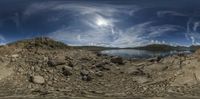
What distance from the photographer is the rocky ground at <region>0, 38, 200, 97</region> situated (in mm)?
29109

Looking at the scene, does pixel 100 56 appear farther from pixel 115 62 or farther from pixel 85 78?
pixel 85 78

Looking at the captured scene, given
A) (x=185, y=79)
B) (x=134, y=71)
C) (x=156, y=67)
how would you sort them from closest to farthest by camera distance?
1. (x=185, y=79)
2. (x=134, y=71)
3. (x=156, y=67)

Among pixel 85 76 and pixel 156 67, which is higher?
pixel 156 67

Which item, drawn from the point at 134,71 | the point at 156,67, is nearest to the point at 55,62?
the point at 134,71

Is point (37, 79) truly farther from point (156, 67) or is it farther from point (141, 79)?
point (156, 67)

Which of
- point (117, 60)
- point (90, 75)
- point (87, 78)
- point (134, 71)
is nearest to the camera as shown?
point (87, 78)

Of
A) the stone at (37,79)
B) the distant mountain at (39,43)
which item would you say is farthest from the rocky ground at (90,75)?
the distant mountain at (39,43)

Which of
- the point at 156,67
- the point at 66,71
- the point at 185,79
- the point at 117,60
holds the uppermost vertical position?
the point at 117,60

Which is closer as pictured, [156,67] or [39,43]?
[156,67]

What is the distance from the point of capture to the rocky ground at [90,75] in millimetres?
29109

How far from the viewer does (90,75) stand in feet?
103

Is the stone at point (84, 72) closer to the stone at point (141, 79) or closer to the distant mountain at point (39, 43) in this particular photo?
the stone at point (141, 79)

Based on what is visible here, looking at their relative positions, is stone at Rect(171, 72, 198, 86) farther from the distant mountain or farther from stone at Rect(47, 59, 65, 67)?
the distant mountain

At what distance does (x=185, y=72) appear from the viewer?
3089cm
